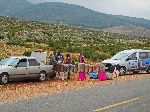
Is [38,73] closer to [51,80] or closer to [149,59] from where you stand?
[51,80]

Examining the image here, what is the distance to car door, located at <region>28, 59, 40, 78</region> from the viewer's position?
23.6m

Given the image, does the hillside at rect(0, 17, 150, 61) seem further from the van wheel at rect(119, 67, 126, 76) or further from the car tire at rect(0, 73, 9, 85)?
the car tire at rect(0, 73, 9, 85)

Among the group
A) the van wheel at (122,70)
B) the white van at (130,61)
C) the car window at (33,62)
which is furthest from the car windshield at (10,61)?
the van wheel at (122,70)

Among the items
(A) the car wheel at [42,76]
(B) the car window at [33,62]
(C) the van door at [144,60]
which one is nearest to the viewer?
(B) the car window at [33,62]

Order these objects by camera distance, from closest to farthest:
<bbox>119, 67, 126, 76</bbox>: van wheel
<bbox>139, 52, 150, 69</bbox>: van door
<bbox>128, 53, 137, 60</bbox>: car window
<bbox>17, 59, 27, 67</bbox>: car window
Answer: <bbox>17, 59, 27, 67</bbox>: car window → <bbox>119, 67, 126, 76</bbox>: van wheel → <bbox>128, 53, 137, 60</bbox>: car window → <bbox>139, 52, 150, 69</bbox>: van door

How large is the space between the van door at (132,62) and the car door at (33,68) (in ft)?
30.8

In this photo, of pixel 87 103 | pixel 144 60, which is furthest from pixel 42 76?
pixel 144 60

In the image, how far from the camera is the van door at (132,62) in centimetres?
3155

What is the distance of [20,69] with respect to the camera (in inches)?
902

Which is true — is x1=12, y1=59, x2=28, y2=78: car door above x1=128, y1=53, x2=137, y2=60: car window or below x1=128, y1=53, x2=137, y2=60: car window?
below

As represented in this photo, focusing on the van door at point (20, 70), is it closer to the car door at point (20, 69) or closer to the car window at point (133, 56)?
the car door at point (20, 69)

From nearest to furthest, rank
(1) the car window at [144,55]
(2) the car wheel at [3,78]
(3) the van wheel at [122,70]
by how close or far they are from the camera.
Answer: (2) the car wheel at [3,78] < (3) the van wheel at [122,70] < (1) the car window at [144,55]

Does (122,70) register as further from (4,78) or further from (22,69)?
(4,78)

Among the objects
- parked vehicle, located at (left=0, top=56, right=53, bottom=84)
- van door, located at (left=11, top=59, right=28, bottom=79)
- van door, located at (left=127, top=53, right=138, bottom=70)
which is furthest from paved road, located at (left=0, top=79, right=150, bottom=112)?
van door, located at (left=127, top=53, right=138, bottom=70)
